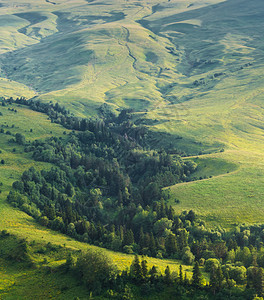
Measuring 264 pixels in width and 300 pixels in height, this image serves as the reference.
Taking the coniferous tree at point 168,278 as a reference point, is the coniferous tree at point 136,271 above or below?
above

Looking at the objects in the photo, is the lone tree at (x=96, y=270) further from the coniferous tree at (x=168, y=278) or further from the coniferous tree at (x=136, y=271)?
the coniferous tree at (x=168, y=278)

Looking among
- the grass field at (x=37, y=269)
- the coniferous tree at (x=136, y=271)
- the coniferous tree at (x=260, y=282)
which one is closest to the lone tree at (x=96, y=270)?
the grass field at (x=37, y=269)

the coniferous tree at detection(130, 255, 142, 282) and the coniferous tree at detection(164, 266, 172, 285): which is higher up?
the coniferous tree at detection(130, 255, 142, 282)

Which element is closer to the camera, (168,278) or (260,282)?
(260,282)

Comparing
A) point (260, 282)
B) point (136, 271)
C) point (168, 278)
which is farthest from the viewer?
point (168, 278)

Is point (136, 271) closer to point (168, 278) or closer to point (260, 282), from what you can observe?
point (168, 278)

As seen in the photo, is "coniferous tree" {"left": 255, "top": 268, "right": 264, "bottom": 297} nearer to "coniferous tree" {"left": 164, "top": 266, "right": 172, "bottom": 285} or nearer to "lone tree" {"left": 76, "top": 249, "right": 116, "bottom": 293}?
"coniferous tree" {"left": 164, "top": 266, "right": 172, "bottom": 285}

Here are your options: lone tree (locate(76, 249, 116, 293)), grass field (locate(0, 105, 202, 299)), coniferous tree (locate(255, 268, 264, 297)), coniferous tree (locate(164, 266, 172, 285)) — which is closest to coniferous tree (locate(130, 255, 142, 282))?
lone tree (locate(76, 249, 116, 293))

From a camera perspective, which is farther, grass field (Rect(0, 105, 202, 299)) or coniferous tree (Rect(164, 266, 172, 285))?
coniferous tree (Rect(164, 266, 172, 285))

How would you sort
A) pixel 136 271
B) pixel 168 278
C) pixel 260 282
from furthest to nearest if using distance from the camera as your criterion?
1. pixel 168 278
2. pixel 136 271
3. pixel 260 282

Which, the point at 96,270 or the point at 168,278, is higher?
the point at 96,270

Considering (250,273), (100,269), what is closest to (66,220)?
(100,269)

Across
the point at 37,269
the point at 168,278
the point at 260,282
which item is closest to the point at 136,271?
the point at 168,278
